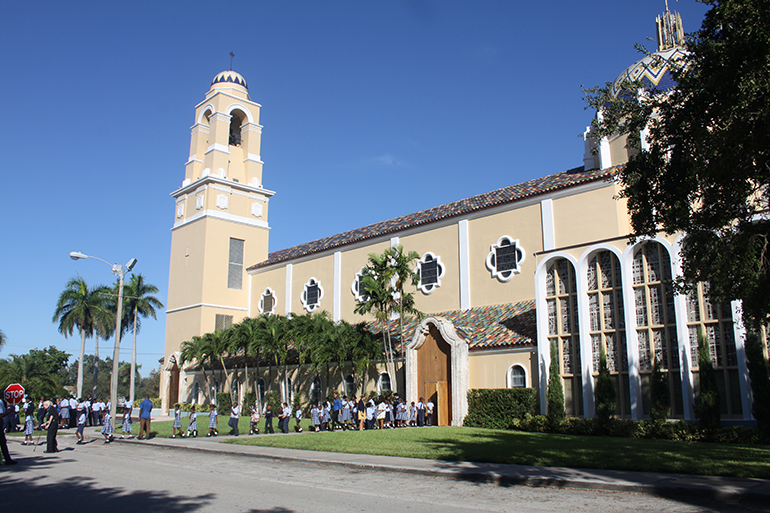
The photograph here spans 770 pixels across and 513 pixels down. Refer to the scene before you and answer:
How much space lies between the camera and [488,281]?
29797 millimetres

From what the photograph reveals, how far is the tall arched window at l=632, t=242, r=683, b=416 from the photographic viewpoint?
2016 centimetres

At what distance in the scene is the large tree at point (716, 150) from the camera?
9969 millimetres

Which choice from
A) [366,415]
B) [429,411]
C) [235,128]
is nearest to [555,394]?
[429,411]

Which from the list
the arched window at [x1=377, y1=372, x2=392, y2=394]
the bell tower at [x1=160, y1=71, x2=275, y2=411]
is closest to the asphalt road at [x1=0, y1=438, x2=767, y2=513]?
the arched window at [x1=377, y1=372, x2=392, y2=394]

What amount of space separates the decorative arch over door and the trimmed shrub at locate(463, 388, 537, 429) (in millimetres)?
481

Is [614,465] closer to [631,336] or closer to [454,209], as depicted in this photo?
[631,336]

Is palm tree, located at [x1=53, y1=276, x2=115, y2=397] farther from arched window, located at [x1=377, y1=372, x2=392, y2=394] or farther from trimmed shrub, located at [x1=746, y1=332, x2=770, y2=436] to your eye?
trimmed shrub, located at [x1=746, y1=332, x2=770, y2=436]

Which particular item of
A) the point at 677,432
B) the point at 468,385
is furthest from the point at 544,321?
the point at 677,432

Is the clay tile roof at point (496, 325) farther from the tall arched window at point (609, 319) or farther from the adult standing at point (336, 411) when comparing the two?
the adult standing at point (336, 411)

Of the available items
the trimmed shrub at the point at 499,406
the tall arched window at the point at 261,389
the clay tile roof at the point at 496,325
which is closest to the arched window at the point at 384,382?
the clay tile roof at the point at 496,325

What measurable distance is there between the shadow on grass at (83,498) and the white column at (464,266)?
21.2 m

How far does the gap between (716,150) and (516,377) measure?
51.5 feet

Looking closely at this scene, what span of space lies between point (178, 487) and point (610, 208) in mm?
21113

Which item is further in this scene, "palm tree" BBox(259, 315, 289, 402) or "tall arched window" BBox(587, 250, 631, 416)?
"palm tree" BBox(259, 315, 289, 402)
